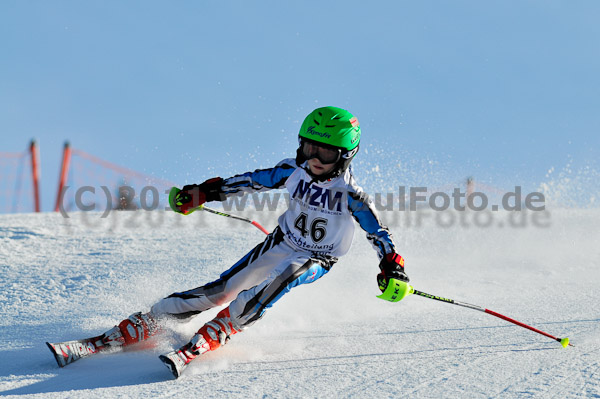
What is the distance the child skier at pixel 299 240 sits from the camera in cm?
324

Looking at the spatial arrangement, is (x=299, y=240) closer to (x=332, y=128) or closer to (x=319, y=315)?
(x=332, y=128)

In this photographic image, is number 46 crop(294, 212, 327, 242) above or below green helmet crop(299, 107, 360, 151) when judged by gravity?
below

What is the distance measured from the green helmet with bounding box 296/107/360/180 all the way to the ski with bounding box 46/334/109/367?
1722 millimetres

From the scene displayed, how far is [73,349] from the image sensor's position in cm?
310

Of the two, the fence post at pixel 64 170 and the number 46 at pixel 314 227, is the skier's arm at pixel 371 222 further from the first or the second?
the fence post at pixel 64 170

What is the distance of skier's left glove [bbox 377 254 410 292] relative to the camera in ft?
10.7

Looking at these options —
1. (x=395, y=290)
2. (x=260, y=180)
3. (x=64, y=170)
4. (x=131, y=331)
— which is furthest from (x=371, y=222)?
(x=64, y=170)

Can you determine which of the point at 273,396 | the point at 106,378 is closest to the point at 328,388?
the point at 273,396

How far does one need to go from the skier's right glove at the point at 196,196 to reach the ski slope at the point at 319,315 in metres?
0.86

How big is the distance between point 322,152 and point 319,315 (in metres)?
1.60

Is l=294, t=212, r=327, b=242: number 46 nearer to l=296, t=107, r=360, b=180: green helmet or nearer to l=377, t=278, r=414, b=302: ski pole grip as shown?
l=296, t=107, r=360, b=180: green helmet

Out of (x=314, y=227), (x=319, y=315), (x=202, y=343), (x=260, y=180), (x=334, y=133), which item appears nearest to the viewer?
(x=202, y=343)

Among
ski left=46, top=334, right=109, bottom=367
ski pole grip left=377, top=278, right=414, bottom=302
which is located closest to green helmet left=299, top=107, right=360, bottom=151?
ski pole grip left=377, top=278, right=414, bottom=302

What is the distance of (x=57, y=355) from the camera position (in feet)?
9.85
